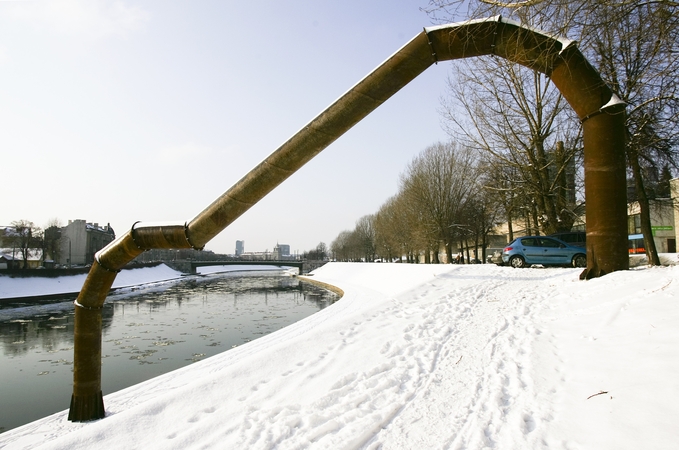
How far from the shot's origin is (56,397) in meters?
9.57

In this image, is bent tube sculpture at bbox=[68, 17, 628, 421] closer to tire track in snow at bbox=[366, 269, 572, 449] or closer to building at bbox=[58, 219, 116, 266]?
tire track in snow at bbox=[366, 269, 572, 449]

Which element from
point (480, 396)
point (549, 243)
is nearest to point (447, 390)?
point (480, 396)

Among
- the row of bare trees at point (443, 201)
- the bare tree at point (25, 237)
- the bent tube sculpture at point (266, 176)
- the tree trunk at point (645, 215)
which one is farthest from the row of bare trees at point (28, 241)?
the tree trunk at point (645, 215)

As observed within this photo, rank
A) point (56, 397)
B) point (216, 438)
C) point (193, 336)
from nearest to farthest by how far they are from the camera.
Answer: point (216, 438), point (56, 397), point (193, 336)

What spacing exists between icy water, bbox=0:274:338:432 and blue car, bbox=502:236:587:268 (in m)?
10.7

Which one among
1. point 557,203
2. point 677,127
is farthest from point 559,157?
point 677,127

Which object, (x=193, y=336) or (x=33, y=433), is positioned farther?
(x=193, y=336)

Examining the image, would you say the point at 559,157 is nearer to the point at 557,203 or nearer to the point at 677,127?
the point at 557,203

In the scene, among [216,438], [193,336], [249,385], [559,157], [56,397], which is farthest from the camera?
[559,157]

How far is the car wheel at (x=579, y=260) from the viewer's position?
1645cm

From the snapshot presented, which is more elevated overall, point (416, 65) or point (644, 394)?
point (416, 65)

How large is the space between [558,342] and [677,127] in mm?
10897

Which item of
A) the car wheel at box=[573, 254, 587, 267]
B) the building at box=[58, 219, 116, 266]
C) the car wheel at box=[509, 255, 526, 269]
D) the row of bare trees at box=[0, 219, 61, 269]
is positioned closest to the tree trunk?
the car wheel at box=[573, 254, 587, 267]

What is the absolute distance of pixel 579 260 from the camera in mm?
16531
